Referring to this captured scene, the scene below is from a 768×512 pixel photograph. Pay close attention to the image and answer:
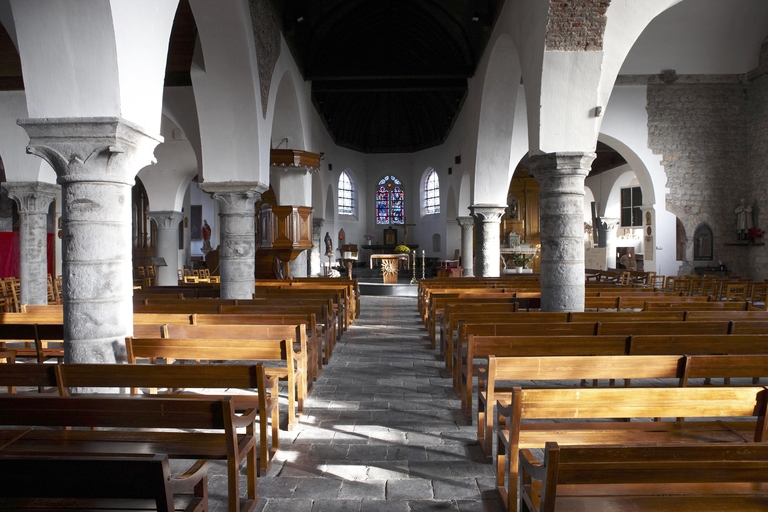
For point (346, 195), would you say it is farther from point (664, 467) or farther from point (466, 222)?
point (664, 467)

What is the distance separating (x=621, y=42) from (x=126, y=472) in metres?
7.29

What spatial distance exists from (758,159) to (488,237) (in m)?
8.21

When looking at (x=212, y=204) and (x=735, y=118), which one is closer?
(x=735, y=118)

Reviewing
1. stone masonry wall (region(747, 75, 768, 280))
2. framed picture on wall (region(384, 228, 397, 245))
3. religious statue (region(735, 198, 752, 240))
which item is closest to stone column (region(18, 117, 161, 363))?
stone masonry wall (region(747, 75, 768, 280))

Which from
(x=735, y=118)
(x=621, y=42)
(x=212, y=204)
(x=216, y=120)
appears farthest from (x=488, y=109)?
(x=212, y=204)

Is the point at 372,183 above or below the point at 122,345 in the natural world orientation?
above

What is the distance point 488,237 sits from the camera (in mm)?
13555

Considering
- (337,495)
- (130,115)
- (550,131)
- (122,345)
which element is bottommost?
(337,495)

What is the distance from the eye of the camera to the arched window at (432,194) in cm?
2555

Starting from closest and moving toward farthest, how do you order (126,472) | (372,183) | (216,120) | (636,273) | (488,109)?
(126,472) < (216,120) < (488,109) < (636,273) < (372,183)

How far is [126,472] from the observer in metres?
1.51

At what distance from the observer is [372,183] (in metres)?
27.0

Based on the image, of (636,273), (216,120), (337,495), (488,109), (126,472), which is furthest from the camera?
(636,273)

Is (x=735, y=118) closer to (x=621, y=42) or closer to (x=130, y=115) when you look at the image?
(x=621, y=42)
